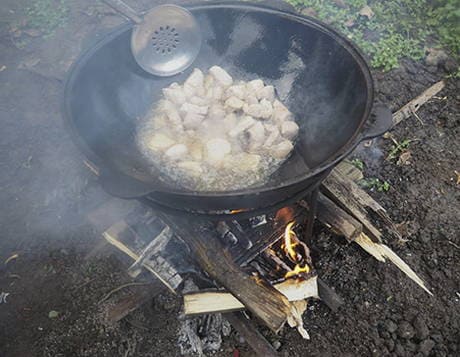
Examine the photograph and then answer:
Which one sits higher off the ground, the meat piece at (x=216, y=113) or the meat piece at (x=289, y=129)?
the meat piece at (x=289, y=129)

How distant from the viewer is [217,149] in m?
2.77

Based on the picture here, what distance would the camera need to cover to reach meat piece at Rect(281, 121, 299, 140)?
2.86 m

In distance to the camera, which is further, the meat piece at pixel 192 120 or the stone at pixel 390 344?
the meat piece at pixel 192 120

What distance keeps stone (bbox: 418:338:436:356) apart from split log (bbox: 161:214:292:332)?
1.06 m

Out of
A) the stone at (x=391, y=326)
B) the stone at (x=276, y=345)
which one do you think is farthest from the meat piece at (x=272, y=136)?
the stone at (x=391, y=326)

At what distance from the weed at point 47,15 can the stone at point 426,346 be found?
5.16 metres

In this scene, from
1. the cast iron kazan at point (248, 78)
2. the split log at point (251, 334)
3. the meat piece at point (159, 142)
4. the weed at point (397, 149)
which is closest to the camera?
the cast iron kazan at point (248, 78)

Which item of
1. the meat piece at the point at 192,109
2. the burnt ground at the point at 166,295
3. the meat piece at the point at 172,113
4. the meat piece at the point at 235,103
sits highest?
the meat piece at the point at 235,103

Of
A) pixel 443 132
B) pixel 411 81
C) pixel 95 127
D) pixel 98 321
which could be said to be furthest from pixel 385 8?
pixel 98 321

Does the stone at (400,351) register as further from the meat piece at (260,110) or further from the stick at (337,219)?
the meat piece at (260,110)

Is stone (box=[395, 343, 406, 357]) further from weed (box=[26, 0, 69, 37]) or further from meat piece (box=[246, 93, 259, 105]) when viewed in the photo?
weed (box=[26, 0, 69, 37])

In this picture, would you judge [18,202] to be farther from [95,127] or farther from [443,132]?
[443,132]

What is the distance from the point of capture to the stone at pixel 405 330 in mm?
2707

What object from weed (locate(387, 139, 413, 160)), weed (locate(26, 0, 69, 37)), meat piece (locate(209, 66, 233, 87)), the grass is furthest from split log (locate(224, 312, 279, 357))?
weed (locate(26, 0, 69, 37))
